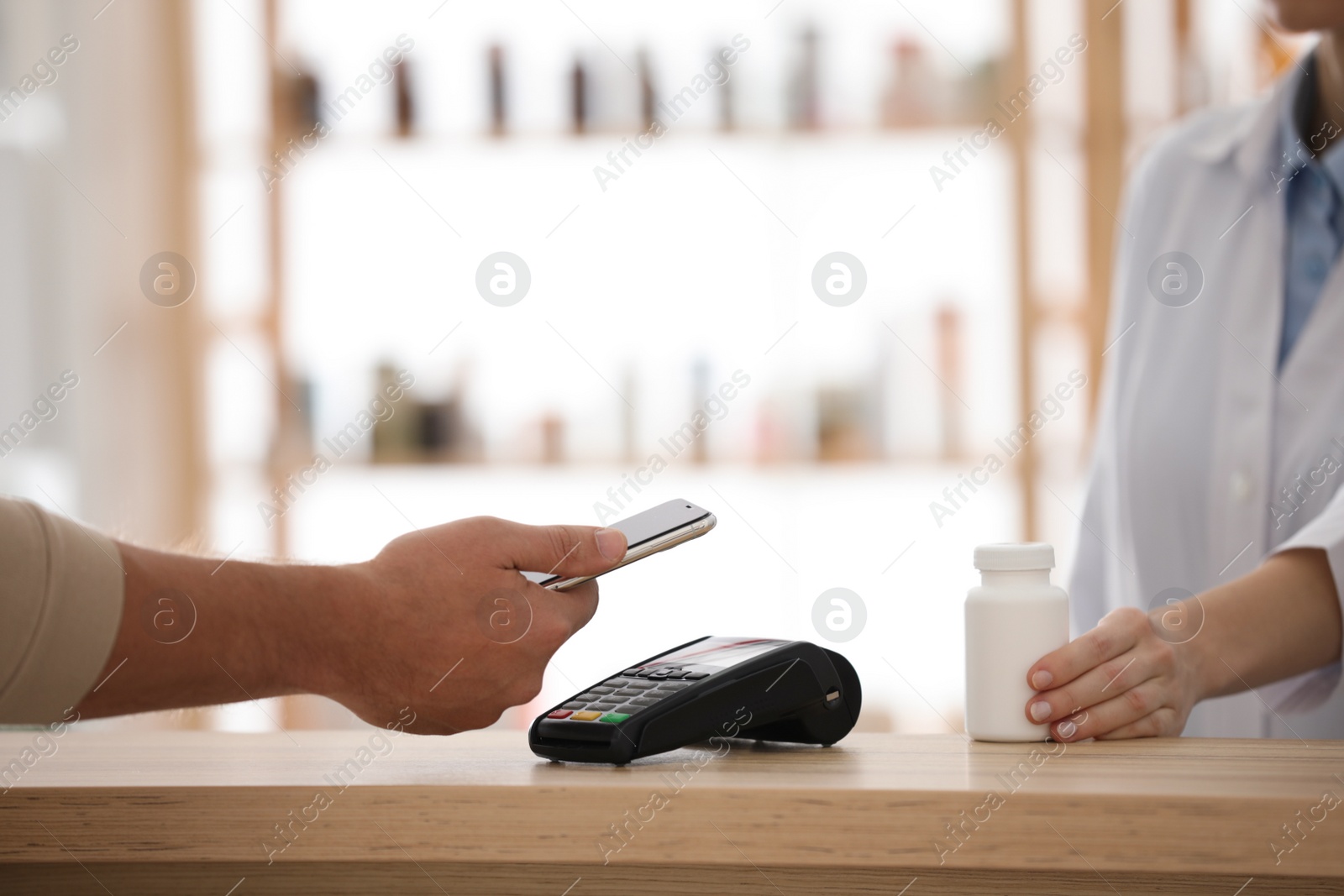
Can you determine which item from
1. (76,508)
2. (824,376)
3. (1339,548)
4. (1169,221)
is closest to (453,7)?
(824,376)

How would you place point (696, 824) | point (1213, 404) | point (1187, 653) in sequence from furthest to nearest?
point (1213, 404)
point (1187, 653)
point (696, 824)

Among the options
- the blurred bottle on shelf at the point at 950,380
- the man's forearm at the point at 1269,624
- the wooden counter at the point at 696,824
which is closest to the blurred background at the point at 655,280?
the blurred bottle on shelf at the point at 950,380

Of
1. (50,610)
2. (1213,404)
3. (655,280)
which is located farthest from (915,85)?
(50,610)

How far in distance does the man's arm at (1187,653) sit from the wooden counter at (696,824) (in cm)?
4

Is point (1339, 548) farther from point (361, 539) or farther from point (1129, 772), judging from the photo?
point (361, 539)

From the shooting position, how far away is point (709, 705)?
0.62 meters

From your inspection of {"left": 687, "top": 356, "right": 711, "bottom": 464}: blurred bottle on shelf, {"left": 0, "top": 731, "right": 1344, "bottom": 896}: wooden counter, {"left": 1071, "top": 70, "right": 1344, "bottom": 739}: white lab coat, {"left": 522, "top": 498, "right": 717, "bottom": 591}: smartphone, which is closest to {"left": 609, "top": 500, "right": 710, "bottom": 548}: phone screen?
{"left": 522, "top": 498, "right": 717, "bottom": 591}: smartphone

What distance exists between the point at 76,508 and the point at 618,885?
1.89m

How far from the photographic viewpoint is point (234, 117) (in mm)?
2396

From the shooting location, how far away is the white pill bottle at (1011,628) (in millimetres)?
658

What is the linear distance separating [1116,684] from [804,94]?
1.86 metres

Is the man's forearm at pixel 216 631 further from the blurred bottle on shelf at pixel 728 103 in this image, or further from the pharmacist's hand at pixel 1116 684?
the blurred bottle on shelf at pixel 728 103

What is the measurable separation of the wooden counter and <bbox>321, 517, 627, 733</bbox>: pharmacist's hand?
0.06 m

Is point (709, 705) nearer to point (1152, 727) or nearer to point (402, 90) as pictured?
point (1152, 727)
